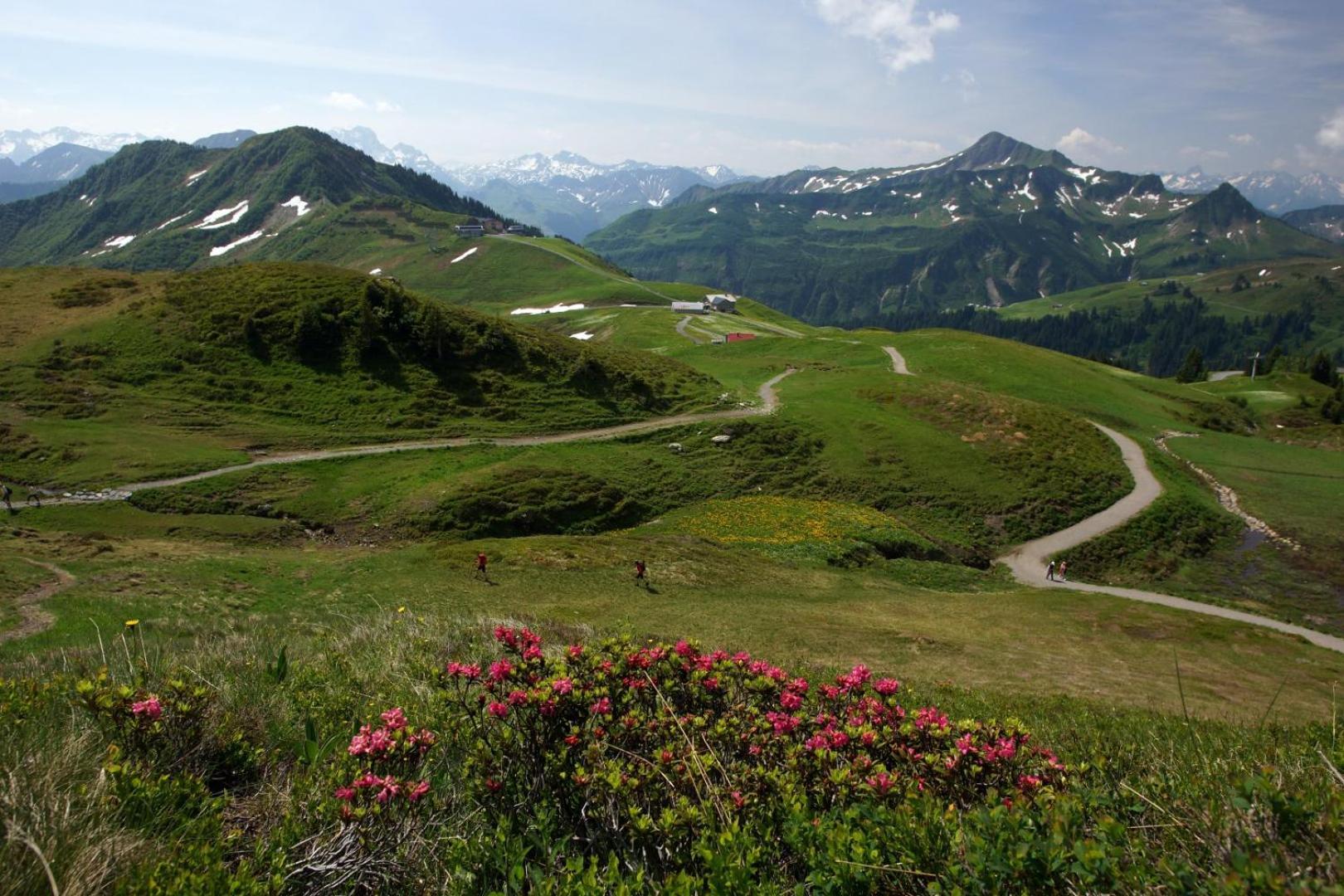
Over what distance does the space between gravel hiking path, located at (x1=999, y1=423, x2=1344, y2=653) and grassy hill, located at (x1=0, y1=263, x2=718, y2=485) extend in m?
34.4

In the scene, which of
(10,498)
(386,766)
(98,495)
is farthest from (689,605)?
(10,498)

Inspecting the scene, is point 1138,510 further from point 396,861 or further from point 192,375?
point 192,375

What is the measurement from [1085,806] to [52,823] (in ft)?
20.9

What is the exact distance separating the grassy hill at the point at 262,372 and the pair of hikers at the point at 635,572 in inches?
1014

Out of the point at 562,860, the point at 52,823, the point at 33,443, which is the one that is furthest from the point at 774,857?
the point at 33,443

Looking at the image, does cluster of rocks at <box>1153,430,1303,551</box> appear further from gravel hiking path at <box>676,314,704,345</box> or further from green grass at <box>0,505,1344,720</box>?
gravel hiking path at <box>676,314,704,345</box>

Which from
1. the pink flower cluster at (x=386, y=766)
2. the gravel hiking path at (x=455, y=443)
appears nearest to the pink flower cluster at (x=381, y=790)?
the pink flower cluster at (x=386, y=766)

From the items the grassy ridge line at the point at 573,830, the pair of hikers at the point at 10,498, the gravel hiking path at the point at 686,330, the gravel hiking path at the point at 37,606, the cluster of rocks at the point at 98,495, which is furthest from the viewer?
the gravel hiking path at the point at 686,330

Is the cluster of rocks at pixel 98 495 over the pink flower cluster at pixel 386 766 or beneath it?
beneath

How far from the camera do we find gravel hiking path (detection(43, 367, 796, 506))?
38.8m

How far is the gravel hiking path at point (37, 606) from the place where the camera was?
18.8 metres

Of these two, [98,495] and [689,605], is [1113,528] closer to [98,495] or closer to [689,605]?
[689,605]

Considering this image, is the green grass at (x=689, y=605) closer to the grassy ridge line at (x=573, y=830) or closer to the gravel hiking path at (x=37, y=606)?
the gravel hiking path at (x=37, y=606)

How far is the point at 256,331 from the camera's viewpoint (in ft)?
201
